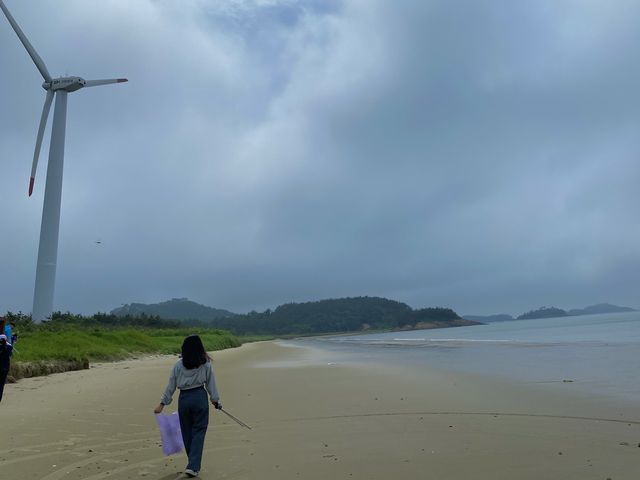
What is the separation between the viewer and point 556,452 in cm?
761

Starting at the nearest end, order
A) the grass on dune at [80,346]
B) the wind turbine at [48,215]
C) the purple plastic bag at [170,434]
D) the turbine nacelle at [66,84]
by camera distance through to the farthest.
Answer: the purple plastic bag at [170,434] → the grass on dune at [80,346] → the wind turbine at [48,215] → the turbine nacelle at [66,84]

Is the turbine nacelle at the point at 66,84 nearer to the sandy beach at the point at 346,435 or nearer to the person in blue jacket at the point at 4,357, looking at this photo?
the sandy beach at the point at 346,435

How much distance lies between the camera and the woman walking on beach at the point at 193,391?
7035 millimetres

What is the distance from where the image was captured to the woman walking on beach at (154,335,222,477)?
23.1 feet

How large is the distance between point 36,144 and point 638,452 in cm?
4658

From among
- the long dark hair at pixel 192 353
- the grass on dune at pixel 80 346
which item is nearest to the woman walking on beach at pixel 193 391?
the long dark hair at pixel 192 353

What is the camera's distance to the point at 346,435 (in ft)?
30.7

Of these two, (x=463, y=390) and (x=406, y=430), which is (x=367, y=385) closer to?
(x=463, y=390)

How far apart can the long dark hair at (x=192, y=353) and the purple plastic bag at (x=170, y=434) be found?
779mm

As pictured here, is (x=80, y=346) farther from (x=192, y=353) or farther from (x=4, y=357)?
(x=192, y=353)

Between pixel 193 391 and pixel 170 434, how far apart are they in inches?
29.3

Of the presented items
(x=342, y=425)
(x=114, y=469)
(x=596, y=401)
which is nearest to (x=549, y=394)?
(x=596, y=401)

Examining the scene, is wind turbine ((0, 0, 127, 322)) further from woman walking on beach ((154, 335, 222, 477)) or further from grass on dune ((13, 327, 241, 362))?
woman walking on beach ((154, 335, 222, 477))

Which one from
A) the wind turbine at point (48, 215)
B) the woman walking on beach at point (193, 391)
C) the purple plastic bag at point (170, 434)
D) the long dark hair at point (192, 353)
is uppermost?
the wind turbine at point (48, 215)
